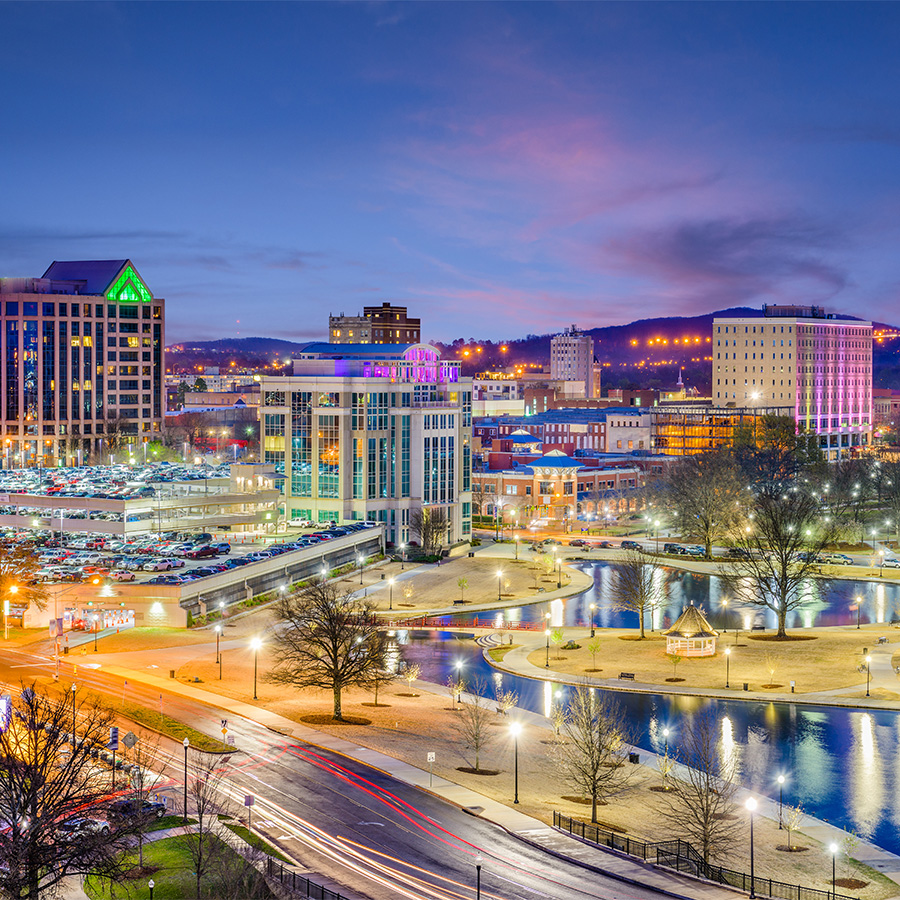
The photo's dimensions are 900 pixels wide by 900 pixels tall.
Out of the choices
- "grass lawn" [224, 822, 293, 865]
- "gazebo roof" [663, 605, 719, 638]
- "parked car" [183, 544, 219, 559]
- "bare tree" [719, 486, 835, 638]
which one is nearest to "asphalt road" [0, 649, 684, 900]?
"grass lawn" [224, 822, 293, 865]

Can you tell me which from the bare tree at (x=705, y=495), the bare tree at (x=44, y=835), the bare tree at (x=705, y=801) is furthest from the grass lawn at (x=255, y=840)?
the bare tree at (x=705, y=495)

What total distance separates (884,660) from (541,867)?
4470 centimetres

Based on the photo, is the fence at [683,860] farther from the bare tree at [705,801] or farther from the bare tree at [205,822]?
the bare tree at [205,822]

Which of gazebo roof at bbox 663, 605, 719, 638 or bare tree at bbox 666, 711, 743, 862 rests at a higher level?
gazebo roof at bbox 663, 605, 719, 638

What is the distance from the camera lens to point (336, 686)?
65.9 meters

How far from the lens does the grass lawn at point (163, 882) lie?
38.9 metres

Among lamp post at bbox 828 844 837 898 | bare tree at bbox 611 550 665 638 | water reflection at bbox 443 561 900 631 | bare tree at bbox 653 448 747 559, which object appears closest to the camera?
lamp post at bbox 828 844 837 898

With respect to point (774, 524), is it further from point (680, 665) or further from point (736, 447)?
point (736, 447)

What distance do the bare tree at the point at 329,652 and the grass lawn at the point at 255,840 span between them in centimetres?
Answer: 1990

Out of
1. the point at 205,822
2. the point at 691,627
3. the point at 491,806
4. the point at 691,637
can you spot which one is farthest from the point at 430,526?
the point at 205,822

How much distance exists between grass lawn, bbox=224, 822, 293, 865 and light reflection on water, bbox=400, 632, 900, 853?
78.6 feet

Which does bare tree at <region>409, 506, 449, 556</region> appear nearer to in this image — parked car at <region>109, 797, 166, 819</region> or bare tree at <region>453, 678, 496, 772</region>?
bare tree at <region>453, 678, 496, 772</region>

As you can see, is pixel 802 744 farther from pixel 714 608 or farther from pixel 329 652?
pixel 714 608

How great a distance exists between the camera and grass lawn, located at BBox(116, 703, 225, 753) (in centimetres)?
5725
